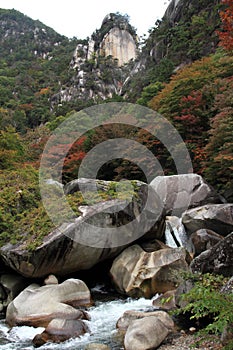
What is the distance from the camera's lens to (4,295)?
10.1 metres

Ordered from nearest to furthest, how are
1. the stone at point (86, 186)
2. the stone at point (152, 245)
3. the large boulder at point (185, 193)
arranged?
1. the stone at point (152, 245)
2. the stone at point (86, 186)
3. the large boulder at point (185, 193)

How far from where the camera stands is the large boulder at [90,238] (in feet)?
32.1

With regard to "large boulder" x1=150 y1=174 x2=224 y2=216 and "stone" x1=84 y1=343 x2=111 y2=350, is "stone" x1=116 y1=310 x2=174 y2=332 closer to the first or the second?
"stone" x1=84 y1=343 x2=111 y2=350

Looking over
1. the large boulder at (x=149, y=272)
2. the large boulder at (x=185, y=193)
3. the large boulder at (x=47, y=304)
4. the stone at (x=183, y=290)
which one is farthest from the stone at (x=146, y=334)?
the large boulder at (x=185, y=193)

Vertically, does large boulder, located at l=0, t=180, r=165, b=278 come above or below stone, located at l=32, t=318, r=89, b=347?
above

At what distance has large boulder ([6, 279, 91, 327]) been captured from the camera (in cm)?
801

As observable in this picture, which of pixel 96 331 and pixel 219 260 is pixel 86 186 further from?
pixel 219 260

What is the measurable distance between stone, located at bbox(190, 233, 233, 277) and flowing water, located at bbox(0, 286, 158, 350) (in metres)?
2.05

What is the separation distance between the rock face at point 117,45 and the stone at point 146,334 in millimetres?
59665

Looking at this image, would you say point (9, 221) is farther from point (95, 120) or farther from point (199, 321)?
point (95, 120)

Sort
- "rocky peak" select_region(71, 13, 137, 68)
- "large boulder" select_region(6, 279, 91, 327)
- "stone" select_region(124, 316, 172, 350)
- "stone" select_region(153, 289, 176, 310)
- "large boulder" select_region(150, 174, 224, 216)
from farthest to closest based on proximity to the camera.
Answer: "rocky peak" select_region(71, 13, 137, 68)
"large boulder" select_region(150, 174, 224, 216)
"stone" select_region(153, 289, 176, 310)
"large boulder" select_region(6, 279, 91, 327)
"stone" select_region(124, 316, 172, 350)

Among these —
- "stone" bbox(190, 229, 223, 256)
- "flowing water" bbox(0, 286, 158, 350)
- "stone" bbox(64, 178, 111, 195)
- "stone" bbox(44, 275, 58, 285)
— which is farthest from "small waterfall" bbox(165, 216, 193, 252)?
"stone" bbox(44, 275, 58, 285)

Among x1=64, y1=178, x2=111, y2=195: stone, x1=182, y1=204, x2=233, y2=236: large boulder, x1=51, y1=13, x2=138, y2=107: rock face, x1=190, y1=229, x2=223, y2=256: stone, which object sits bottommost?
x1=190, y1=229, x2=223, y2=256: stone

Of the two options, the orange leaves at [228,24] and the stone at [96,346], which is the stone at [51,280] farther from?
the orange leaves at [228,24]
